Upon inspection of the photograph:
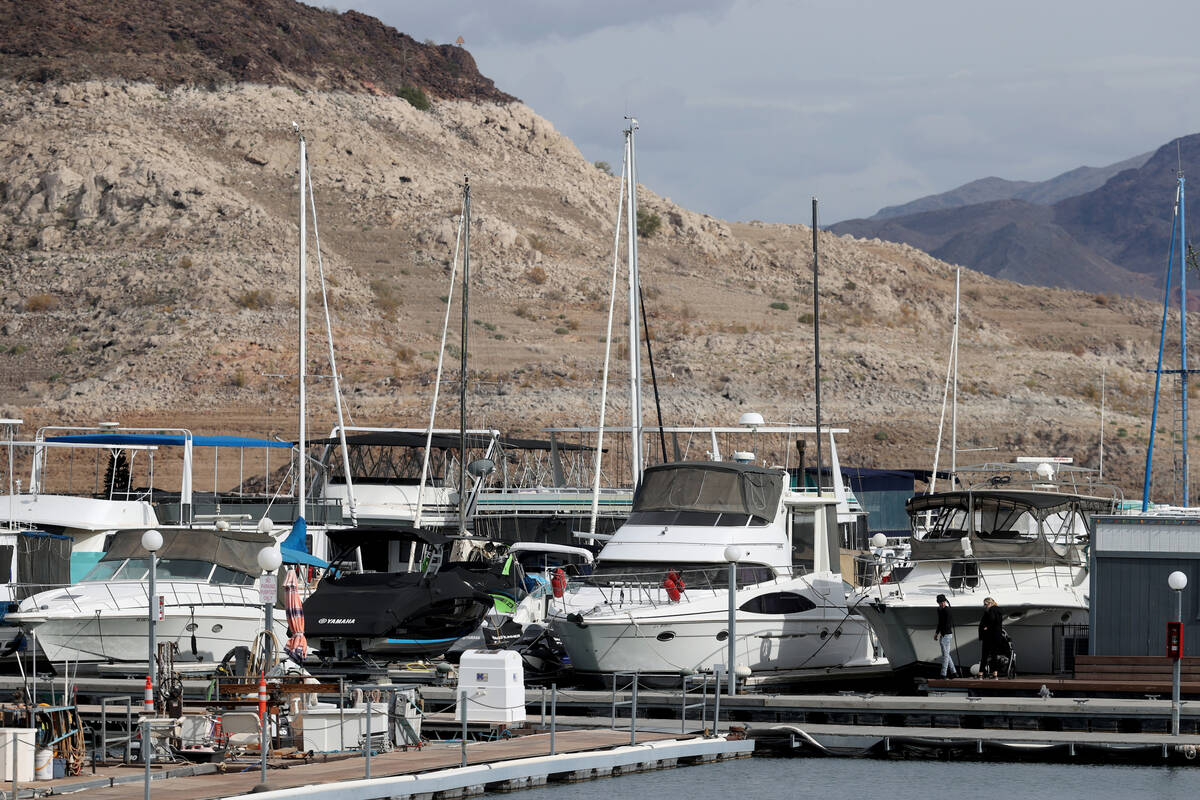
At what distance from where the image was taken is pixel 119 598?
26.5m

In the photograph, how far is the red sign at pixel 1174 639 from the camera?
21.2m

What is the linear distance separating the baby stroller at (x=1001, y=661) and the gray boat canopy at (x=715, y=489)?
440cm

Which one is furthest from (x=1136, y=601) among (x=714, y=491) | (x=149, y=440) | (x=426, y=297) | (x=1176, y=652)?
(x=426, y=297)

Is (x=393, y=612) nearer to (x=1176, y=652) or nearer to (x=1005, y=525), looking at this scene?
(x=1005, y=525)

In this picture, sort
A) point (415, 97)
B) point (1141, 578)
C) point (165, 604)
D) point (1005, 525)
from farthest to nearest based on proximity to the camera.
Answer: point (415, 97), point (1005, 525), point (165, 604), point (1141, 578)

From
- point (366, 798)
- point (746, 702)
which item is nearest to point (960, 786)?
point (746, 702)

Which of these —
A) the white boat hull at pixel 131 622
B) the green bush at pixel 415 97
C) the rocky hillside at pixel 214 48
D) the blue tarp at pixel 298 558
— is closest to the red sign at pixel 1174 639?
the white boat hull at pixel 131 622

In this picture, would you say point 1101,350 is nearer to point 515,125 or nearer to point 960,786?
point 515,125

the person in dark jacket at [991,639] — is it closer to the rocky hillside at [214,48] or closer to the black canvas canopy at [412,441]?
the black canvas canopy at [412,441]

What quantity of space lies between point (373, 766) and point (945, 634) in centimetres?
970

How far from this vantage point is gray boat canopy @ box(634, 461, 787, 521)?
27500 mm

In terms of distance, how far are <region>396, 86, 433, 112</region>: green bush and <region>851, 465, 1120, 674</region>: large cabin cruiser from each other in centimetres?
9829

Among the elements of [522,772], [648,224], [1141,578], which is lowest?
[522,772]

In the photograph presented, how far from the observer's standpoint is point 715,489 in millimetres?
27703
